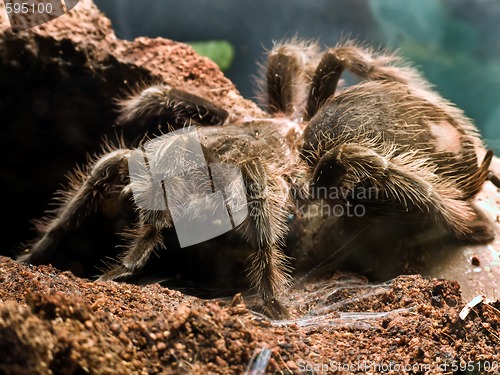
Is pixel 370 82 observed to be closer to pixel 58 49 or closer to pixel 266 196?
pixel 266 196

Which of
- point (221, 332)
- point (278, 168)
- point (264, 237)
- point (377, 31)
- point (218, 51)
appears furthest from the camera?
point (377, 31)

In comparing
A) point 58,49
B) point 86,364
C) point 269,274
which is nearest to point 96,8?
point 58,49

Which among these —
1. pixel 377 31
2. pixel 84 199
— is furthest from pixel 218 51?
pixel 84 199

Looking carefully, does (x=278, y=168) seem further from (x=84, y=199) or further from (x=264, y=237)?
(x=84, y=199)

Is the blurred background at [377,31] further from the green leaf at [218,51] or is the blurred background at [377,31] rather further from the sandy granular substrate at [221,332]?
the sandy granular substrate at [221,332]

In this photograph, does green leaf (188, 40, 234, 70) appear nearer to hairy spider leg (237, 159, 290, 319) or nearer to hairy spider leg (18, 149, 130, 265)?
hairy spider leg (18, 149, 130, 265)

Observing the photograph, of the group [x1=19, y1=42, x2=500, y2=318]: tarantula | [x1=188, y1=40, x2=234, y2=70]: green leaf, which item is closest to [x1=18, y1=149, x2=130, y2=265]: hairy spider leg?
[x1=19, y1=42, x2=500, y2=318]: tarantula

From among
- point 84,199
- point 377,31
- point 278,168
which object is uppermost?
point 377,31
